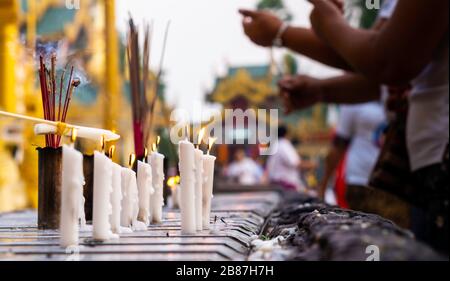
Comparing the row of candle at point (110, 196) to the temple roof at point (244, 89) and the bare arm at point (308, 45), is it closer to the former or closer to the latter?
the bare arm at point (308, 45)

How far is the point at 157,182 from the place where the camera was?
1547 millimetres

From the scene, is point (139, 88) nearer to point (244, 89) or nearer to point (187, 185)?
point (187, 185)

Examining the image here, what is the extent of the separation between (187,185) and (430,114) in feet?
3.11

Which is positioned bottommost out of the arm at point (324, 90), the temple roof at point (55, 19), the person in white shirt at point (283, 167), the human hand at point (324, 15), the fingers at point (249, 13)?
the person in white shirt at point (283, 167)

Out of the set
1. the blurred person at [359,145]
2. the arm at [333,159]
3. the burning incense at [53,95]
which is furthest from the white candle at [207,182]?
the arm at [333,159]

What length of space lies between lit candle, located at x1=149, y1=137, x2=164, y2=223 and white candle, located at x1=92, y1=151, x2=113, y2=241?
339 mm

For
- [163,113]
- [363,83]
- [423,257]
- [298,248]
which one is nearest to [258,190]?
[163,113]

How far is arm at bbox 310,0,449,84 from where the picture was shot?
1.70 meters

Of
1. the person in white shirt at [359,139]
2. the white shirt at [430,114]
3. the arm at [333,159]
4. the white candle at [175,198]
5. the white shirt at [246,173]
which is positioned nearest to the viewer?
the white shirt at [430,114]

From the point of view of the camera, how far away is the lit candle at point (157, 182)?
151cm

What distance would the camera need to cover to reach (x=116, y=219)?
4.12 feet

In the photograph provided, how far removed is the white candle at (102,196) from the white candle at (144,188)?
24 centimetres

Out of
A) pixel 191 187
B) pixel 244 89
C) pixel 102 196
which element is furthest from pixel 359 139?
pixel 244 89
